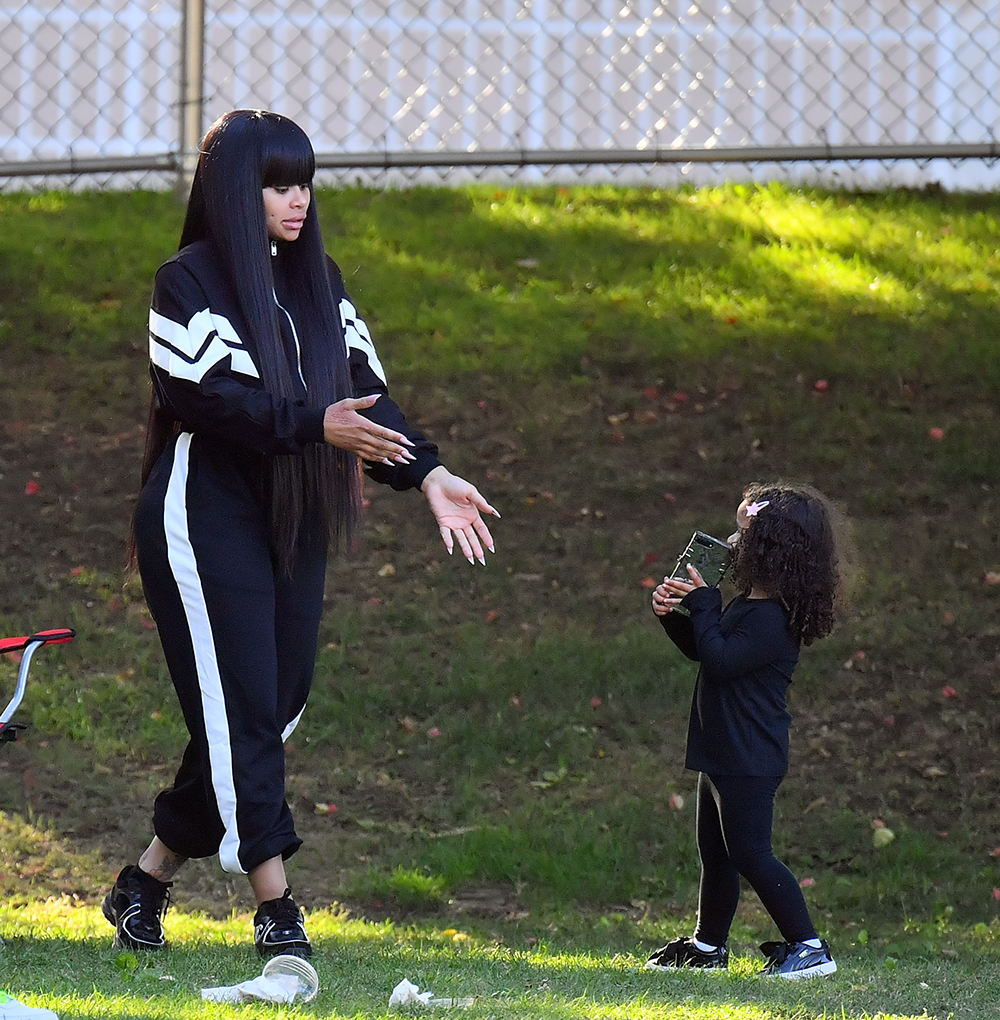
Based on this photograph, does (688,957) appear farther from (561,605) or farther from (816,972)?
(561,605)

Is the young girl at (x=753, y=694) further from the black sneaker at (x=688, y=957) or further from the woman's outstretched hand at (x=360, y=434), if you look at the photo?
the woman's outstretched hand at (x=360, y=434)

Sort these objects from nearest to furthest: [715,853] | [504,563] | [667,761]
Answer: [715,853]
[667,761]
[504,563]

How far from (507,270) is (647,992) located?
491 cm

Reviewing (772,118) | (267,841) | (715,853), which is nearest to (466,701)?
(715,853)

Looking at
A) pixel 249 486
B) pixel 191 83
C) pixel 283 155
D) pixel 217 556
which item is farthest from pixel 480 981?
pixel 191 83

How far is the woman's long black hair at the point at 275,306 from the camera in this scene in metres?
3.54

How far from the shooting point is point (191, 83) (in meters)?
7.34

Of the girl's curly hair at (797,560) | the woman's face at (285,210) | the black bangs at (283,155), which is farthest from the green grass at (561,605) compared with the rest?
the black bangs at (283,155)

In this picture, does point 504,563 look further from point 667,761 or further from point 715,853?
point 715,853

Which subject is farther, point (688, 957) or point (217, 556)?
point (688, 957)

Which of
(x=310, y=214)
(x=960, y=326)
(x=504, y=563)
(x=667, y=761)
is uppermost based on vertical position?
(x=310, y=214)

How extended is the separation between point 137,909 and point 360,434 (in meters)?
1.30

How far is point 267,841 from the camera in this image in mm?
3498

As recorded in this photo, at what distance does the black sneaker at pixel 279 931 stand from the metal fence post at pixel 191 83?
460 centimetres
